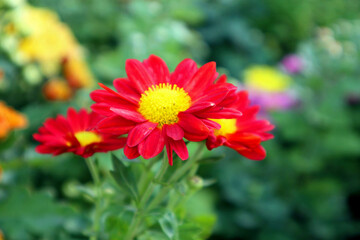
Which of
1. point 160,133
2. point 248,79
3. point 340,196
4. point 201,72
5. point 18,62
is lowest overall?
point 160,133

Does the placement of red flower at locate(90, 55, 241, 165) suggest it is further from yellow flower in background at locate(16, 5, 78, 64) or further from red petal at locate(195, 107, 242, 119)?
yellow flower in background at locate(16, 5, 78, 64)

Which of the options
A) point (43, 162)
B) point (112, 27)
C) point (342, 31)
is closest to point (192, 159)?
point (43, 162)

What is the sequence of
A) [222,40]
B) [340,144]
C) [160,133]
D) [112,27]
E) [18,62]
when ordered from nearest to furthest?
1. [160,133]
2. [18,62]
3. [340,144]
4. [112,27]
5. [222,40]

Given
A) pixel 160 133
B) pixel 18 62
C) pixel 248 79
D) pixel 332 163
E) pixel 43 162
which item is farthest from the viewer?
pixel 248 79

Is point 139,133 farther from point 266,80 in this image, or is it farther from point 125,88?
point 266,80

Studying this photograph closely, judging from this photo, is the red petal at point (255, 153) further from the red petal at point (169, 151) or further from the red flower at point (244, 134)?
the red petal at point (169, 151)

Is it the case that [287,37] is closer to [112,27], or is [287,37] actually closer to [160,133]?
[112,27]

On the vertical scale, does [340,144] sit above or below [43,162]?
above

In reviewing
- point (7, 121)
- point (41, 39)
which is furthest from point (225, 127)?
point (41, 39)

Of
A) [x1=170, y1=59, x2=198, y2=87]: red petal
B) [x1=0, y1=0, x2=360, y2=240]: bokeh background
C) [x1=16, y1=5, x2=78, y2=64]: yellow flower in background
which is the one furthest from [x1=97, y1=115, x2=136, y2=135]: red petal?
[x1=16, y1=5, x2=78, y2=64]: yellow flower in background
